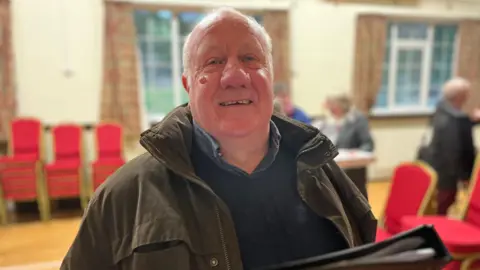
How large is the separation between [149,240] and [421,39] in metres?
6.48

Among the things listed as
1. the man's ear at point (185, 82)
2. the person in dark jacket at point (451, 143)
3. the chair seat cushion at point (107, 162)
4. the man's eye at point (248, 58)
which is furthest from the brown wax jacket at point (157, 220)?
the chair seat cushion at point (107, 162)

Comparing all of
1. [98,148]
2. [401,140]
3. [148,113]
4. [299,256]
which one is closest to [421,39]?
[401,140]

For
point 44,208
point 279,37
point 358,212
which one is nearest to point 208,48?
point 358,212

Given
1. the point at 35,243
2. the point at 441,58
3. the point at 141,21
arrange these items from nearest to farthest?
the point at 35,243 < the point at 141,21 < the point at 441,58

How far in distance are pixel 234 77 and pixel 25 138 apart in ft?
14.2

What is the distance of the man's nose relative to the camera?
3.08ft

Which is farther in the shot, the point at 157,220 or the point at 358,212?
the point at 358,212

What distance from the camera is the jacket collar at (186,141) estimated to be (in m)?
0.92

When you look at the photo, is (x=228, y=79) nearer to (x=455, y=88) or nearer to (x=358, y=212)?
(x=358, y=212)

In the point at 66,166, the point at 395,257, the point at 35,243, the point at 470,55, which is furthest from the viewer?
the point at 470,55

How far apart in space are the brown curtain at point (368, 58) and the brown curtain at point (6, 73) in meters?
4.30

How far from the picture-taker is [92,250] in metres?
0.89

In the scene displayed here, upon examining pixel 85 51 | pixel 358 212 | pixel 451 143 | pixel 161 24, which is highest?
pixel 161 24

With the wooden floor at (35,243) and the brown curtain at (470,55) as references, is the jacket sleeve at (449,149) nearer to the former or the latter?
the wooden floor at (35,243)
